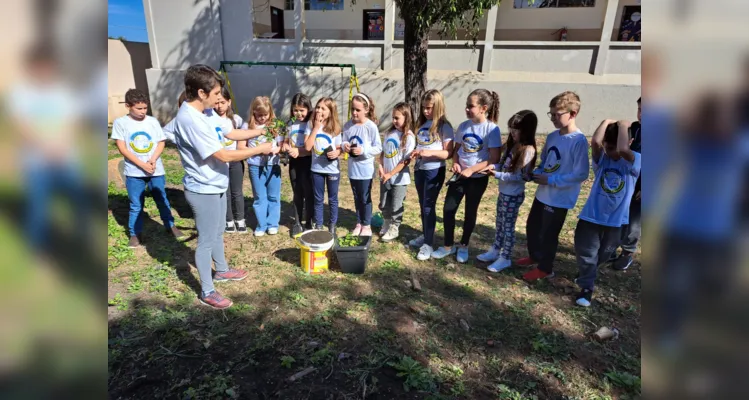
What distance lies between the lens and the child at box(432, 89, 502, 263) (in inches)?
150

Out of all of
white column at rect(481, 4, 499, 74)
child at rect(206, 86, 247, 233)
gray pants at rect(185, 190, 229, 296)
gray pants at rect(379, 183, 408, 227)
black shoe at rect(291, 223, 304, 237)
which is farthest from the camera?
white column at rect(481, 4, 499, 74)

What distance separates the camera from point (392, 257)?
4.44 m

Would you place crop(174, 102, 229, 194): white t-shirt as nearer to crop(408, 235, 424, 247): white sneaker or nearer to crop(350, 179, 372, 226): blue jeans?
crop(350, 179, 372, 226): blue jeans

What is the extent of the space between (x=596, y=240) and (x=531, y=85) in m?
8.52

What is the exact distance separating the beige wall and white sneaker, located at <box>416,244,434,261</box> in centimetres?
1190

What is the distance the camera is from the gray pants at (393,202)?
470cm

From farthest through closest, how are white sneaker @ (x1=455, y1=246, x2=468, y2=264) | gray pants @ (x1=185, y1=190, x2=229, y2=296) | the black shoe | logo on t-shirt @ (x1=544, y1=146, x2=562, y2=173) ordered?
the black shoe
white sneaker @ (x1=455, y1=246, x2=468, y2=264)
logo on t-shirt @ (x1=544, y1=146, x2=562, y2=173)
gray pants @ (x1=185, y1=190, x2=229, y2=296)

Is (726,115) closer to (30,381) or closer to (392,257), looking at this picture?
(30,381)

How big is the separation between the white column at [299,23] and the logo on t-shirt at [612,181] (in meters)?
9.79

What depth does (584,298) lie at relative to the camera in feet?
11.7

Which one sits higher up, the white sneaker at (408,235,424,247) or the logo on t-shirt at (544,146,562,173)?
the logo on t-shirt at (544,146,562,173)

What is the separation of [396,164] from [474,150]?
3.11 feet

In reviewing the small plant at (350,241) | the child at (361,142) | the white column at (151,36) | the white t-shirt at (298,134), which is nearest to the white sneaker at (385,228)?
the child at (361,142)

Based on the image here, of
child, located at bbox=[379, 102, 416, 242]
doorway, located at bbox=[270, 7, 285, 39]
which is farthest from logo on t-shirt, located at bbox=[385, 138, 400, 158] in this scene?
doorway, located at bbox=[270, 7, 285, 39]
